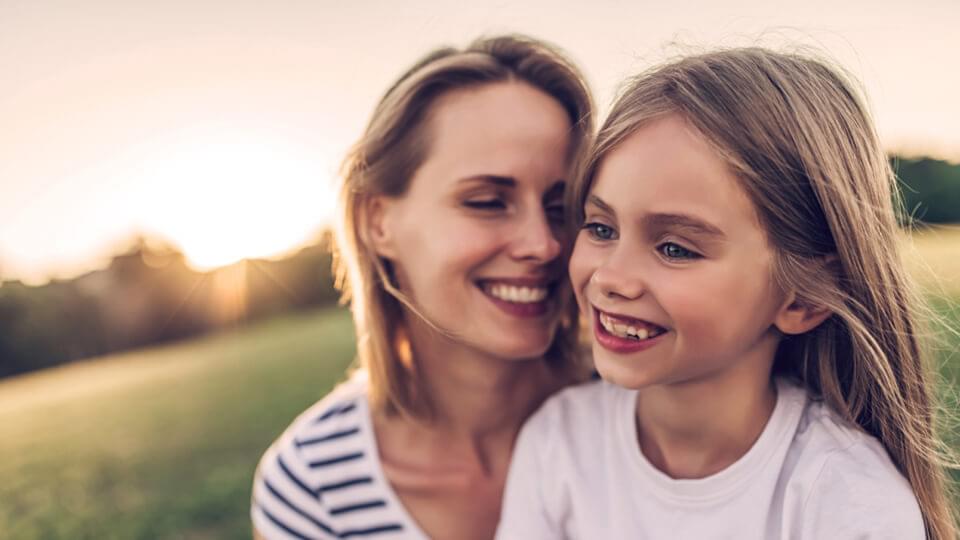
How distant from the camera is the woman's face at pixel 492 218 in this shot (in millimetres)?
2607

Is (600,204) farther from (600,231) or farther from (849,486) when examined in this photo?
(849,486)

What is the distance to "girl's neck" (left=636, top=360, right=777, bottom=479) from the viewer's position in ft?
7.20

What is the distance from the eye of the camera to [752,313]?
78.8 inches

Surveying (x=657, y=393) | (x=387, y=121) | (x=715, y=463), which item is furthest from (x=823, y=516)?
(x=387, y=121)

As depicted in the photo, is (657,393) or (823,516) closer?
(823,516)

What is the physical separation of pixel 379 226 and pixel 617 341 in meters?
1.27

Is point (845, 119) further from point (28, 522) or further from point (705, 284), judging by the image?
point (28, 522)

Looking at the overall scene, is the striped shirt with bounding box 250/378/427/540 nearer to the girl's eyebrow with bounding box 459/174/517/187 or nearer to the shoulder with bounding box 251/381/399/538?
the shoulder with bounding box 251/381/399/538

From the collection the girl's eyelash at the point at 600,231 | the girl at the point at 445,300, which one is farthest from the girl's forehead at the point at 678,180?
the girl at the point at 445,300

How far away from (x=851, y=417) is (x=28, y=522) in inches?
249

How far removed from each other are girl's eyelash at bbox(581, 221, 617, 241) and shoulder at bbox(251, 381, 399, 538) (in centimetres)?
131

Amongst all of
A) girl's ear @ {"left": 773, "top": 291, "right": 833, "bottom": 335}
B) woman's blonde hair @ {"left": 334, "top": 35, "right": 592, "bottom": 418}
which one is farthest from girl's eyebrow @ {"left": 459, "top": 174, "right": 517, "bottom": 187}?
girl's ear @ {"left": 773, "top": 291, "right": 833, "bottom": 335}

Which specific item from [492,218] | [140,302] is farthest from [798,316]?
[140,302]

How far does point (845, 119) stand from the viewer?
2.08 m
